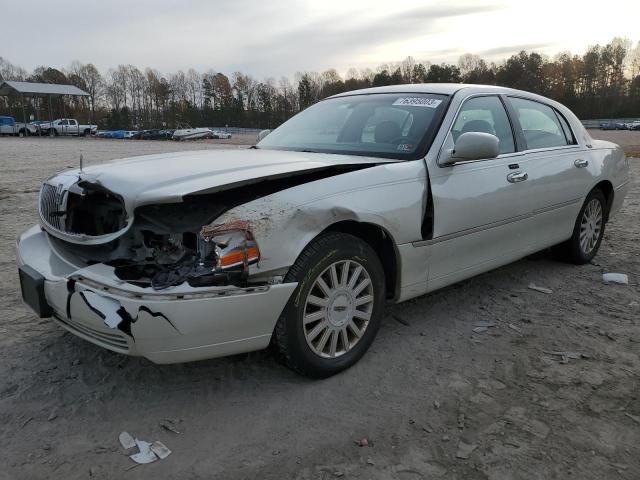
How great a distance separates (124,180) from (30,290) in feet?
2.61

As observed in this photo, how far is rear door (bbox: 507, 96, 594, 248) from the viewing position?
14.0ft

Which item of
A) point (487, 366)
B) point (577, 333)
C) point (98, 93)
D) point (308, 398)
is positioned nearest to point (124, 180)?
point (308, 398)

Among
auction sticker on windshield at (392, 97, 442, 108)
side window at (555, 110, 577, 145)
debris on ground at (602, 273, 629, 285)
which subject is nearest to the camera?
auction sticker on windshield at (392, 97, 442, 108)

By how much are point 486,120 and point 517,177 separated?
1.61ft

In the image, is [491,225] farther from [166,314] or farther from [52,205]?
[52,205]

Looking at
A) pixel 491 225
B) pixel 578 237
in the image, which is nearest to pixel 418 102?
pixel 491 225

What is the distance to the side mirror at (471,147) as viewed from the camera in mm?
3340

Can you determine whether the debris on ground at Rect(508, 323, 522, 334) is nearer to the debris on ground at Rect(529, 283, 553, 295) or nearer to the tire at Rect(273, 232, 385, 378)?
the debris on ground at Rect(529, 283, 553, 295)

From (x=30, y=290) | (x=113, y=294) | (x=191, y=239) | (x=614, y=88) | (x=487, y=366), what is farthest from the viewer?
(x=614, y=88)

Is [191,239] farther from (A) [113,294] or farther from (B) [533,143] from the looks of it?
(B) [533,143]

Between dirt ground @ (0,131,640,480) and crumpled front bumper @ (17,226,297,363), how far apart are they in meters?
0.37

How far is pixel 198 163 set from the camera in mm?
3141

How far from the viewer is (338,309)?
293 centimetres

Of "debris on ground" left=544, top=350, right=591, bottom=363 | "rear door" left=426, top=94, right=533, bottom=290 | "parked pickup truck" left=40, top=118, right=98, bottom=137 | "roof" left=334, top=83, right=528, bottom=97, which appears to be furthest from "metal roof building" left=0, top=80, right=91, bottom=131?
"debris on ground" left=544, top=350, right=591, bottom=363
